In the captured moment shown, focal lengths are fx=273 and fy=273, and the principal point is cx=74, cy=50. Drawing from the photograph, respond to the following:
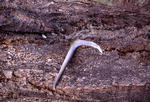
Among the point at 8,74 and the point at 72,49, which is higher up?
A: the point at 72,49

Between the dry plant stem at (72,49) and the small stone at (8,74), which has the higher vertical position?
the dry plant stem at (72,49)

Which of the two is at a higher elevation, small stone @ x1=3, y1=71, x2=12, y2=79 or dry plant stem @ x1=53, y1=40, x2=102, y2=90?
dry plant stem @ x1=53, y1=40, x2=102, y2=90

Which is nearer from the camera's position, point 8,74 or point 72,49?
point 8,74

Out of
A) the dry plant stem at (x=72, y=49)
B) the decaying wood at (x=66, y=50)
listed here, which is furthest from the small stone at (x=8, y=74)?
the dry plant stem at (x=72, y=49)

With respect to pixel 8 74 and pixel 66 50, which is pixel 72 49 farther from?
pixel 8 74

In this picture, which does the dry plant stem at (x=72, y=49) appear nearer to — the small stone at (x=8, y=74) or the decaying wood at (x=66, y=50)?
the decaying wood at (x=66, y=50)

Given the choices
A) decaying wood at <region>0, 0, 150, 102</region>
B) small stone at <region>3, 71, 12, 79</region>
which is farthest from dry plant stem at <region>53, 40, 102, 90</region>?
small stone at <region>3, 71, 12, 79</region>

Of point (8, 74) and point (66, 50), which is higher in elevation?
point (66, 50)

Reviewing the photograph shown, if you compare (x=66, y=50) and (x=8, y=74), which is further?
(x=66, y=50)

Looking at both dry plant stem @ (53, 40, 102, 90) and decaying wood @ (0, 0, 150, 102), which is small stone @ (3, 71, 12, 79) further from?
dry plant stem @ (53, 40, 102, 90)

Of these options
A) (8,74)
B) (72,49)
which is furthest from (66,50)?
(8,74)
